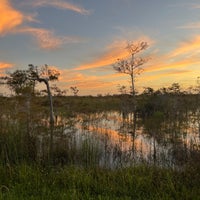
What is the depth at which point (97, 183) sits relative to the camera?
23.4ft

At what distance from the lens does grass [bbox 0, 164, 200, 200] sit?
6.39 meters

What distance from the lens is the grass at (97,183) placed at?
6391 mm

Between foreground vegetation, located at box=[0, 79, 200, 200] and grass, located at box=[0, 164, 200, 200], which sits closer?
grass, located at box=[0, 164, 200, 200]

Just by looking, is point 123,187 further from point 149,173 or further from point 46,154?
point 46,154

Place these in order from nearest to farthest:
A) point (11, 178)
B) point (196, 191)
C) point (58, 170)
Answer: point (196, 191) → point (11, 178) → point (58, 170)

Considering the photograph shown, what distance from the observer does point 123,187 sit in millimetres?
6945

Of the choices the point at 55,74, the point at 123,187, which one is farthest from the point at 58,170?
the point at 55,74

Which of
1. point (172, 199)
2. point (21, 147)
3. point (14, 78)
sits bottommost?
point (172, 199)

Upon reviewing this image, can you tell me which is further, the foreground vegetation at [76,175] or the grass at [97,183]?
the foreground vegetation at [76,175]

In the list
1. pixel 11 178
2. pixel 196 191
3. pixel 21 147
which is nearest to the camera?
pixel 196 191

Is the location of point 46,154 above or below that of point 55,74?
below

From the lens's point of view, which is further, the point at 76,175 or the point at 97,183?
the point at 76,175

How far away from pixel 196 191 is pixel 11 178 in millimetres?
3948

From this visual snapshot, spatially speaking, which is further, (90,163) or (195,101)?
(195,101)
